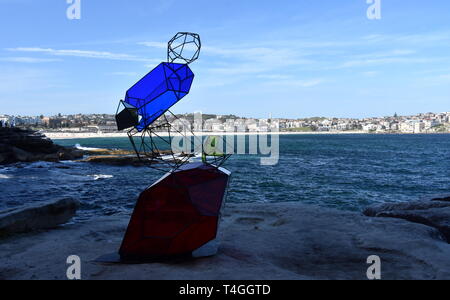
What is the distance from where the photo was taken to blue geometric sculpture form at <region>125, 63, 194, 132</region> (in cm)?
926

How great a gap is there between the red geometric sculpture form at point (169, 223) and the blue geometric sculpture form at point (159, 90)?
6.18 feet

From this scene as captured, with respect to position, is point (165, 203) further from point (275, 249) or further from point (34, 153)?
point (34, 153)

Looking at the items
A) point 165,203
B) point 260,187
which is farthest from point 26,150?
point 165,203

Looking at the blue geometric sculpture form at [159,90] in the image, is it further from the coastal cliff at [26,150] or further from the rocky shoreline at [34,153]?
the coastal cliff at [26,150]

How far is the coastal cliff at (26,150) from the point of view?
49.2 m

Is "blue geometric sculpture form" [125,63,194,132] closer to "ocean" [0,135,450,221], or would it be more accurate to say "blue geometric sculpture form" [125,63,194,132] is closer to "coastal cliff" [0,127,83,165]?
"ocean" [0,135,450,221]

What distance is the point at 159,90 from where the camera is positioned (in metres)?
9.25

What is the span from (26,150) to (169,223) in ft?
179

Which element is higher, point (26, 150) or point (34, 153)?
point (26, 150)

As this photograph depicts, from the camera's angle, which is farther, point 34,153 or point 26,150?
point 26,150

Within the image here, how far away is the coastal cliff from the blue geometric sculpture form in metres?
46.2

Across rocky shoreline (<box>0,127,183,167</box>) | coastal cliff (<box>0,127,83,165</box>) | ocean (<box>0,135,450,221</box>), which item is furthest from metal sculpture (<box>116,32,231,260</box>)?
coastal cliff (<box>0,127,83,165</box>)
